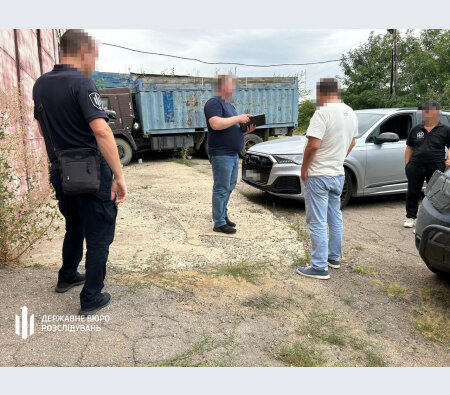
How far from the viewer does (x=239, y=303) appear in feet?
9.58

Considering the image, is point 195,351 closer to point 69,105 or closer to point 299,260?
point 69,105

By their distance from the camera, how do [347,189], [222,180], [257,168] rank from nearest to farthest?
[222,180]
[347,189]
[257,168]

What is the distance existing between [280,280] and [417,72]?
24314mm

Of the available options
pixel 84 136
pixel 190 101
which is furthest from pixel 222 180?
pixel 190 101

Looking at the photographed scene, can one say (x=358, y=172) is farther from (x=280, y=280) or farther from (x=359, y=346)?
(x=359, y=346)

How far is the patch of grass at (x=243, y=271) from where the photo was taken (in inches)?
133

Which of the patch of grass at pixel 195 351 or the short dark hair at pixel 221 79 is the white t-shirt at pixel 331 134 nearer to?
the short dark hair at pixel 221 79

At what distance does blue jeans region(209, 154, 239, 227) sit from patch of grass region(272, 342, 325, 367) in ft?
7.55

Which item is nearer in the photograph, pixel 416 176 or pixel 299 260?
pixel 299 260

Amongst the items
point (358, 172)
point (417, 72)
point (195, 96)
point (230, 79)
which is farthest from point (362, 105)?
point (230, 79)

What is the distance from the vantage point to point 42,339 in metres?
2.27

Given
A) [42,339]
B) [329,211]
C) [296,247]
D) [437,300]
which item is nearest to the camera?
[42,339]

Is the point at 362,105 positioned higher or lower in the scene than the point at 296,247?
higher

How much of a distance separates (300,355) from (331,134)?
6.23 feet
